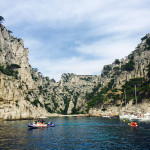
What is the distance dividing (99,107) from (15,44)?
10471cm

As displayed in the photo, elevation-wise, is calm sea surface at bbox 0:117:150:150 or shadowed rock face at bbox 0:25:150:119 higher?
shadowed rock face at bbox 0:25:150:119

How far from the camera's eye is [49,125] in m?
63.4

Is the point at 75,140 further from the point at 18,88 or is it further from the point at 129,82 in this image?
the point at 129,82

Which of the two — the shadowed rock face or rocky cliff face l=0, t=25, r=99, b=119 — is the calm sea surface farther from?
the shadowed rock face

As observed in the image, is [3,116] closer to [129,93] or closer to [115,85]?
[129,93]

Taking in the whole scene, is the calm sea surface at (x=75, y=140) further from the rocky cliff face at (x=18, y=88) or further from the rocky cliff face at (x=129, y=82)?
the rocky cliff face at (x=129, y=82)

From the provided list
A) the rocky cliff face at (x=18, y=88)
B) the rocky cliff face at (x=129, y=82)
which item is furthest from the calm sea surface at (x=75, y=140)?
the rocky cliff face at (x=129, y=82)

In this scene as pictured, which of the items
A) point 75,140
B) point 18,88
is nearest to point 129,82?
point 18,88

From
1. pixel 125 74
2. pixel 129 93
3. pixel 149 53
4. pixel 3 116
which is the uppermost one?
pixel 149 53

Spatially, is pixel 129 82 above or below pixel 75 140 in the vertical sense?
above

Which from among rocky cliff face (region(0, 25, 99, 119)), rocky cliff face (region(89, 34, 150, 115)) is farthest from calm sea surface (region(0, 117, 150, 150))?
rocky cliff face (region(89, 34, 150, 115))

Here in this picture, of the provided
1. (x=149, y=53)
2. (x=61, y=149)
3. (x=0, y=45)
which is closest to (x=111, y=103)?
(x=149, y=53)

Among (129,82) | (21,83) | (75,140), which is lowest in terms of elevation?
(75,140)

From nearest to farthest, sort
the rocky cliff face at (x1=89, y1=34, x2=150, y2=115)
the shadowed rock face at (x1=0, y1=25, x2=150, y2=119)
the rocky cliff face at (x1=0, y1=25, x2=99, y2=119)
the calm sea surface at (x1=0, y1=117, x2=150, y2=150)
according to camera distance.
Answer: the calm sea surface at (x1=0, y1=117, x2=150, y2=150)
the rocky cliff face at (x1=0, y1=25, x2=99, y2=119)
the shadowed rock face at (x1=0, y1=25, x2=150, y2=119)
the rocky cliff face at (x1=89, y1=34, x2=150, y2=115)
